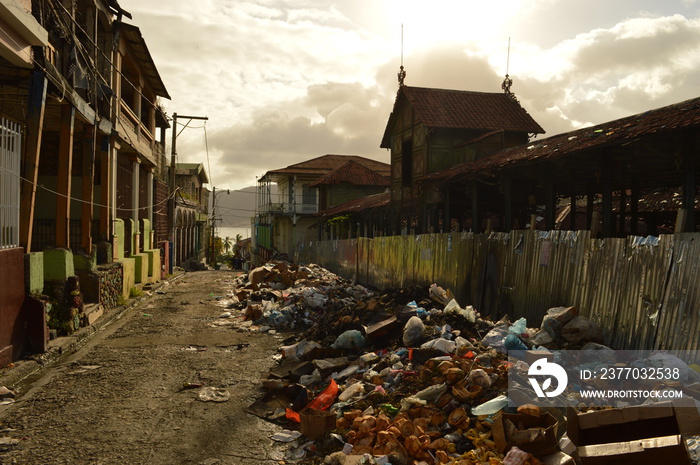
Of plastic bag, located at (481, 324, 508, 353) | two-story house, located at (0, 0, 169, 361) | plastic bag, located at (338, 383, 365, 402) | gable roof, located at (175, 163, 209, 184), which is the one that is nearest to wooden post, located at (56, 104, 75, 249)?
two-story house, located at (0, 0, 169, 361)

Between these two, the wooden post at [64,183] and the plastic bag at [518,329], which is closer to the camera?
the plastic bag at [518,329]

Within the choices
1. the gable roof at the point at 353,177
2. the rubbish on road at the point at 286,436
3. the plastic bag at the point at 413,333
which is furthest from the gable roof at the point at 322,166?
the rubbish on road at the point at 286,436

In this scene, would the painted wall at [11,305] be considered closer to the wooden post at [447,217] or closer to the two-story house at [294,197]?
the wooden post at [447,217]

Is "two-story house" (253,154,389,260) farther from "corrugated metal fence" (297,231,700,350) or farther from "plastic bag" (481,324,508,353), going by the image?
"plastic bag" (481,324,508,353)

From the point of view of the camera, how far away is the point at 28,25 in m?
7.87

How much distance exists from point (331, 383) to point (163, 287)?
50.5ft

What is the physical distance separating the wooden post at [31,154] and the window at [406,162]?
14.9m

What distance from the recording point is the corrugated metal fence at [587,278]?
5.20m

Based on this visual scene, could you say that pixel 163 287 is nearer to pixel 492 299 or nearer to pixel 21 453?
pixel 492 299

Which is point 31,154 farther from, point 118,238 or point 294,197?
point 294,197

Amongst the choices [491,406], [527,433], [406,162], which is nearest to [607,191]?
[491,406]

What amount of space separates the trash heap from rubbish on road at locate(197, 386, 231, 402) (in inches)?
18.5

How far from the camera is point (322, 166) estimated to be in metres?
42.6

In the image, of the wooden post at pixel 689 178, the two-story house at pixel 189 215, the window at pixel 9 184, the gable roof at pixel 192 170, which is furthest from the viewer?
the gable roof at pixel 192 170
